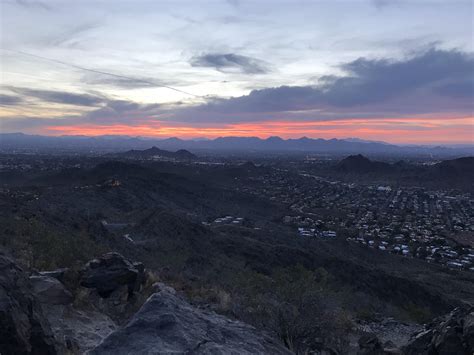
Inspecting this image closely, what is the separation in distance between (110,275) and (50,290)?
Answer: 5.08 feet

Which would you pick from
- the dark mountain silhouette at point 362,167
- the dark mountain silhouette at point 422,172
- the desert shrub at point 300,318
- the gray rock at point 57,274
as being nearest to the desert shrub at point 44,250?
the gray rock at point 57,274

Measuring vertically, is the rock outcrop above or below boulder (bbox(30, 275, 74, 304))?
below

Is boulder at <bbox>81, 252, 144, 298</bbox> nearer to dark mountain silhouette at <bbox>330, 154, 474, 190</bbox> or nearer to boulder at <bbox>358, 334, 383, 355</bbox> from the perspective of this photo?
boulder at <bbox>358, 334, 383, 355</bbox>

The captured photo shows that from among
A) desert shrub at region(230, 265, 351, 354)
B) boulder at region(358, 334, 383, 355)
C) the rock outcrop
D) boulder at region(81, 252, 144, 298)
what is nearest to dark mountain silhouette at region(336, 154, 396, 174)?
boulder at region(358, 334, 383, 355)

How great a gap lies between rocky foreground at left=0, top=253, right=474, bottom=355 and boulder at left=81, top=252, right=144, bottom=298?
22 millimetres

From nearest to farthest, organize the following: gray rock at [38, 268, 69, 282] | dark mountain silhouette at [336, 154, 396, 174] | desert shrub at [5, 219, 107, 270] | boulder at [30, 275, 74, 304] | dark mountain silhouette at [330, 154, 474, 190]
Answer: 1. boulder at [30, 275, 74, 304]
2. gray rock at [38, 268, 69, 282]
3. desert shrub at [5, 219, 107, 270]
4. dark mountain silhouette at [330, 154, 474, 190]
5. dark mountain silhouette at [336, 154, 396, 174]

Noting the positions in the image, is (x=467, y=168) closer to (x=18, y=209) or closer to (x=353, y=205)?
(x=353, y=205)

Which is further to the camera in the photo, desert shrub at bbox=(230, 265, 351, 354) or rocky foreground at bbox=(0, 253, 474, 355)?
desert shrub at bbox=(230, 265, 351, 354)

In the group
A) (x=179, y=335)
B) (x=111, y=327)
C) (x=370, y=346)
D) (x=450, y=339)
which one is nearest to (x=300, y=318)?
(x=370, y=346)

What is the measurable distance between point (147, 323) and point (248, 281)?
31.4ft

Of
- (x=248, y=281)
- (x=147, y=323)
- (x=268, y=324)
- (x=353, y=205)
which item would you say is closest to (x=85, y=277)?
(x=268, y=324)

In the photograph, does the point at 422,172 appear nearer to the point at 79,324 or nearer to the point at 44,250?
the point at 44,250

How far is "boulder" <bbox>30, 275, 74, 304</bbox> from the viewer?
858cm

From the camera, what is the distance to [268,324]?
7.79m
